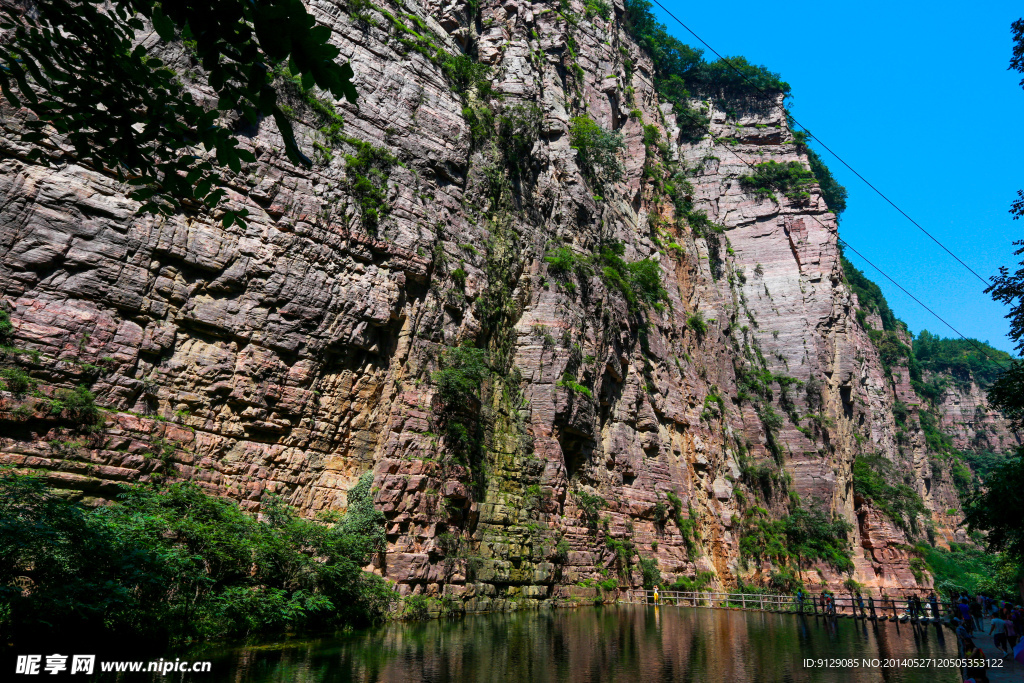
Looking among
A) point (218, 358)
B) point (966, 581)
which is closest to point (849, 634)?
point (218, 358)

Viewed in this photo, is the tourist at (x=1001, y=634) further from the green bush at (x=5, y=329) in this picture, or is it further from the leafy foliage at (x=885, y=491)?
the leafy foliage at (x=885, y=491)

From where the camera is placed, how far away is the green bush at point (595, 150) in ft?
117

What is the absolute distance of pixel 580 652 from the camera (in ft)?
40.4

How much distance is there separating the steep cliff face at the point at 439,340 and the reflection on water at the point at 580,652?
4.10m

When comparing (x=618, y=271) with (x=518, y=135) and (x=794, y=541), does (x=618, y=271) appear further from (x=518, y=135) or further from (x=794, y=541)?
(x=794, y=541)

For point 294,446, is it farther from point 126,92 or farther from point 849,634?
point 849,634

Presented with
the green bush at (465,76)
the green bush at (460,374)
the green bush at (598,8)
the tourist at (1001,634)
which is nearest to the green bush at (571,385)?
the green bush at (460,374)

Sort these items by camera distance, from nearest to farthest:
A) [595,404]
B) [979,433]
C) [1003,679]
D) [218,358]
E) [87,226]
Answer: [1003,679]
[87,226]
[218,358]
[595,404]
[979,433]

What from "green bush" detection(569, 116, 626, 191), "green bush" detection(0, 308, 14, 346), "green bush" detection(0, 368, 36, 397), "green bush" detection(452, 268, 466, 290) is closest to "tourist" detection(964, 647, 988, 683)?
"green bush" detection(0, 368, 36, 397)

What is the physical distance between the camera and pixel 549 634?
15.3 metres

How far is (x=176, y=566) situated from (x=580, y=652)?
830 cm

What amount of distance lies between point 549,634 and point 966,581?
57792 millimetres

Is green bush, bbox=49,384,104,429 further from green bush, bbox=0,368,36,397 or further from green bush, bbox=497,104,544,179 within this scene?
green bush, bbox=497,104,544,179

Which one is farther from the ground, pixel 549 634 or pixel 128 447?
pixel 128 447
